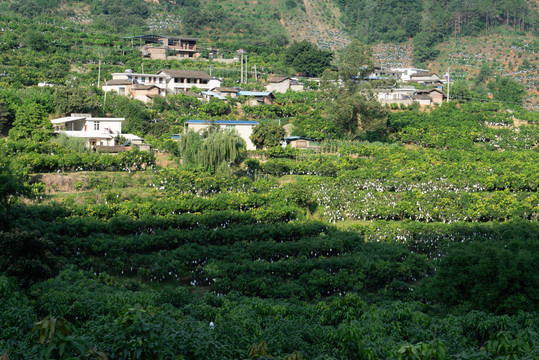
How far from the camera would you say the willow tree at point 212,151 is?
3469 centimetres

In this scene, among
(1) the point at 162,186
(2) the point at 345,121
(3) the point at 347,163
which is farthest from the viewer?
(2) the point at 345,121

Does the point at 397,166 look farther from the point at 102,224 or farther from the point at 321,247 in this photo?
the point at 102,224

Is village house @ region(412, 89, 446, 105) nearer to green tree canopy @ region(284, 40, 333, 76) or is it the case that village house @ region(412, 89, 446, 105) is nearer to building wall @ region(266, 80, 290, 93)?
building wall @ region(266, 80, 290, 93)

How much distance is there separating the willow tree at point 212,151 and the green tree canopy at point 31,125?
9416 millimetres

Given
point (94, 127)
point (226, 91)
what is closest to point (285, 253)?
point (94, 127)

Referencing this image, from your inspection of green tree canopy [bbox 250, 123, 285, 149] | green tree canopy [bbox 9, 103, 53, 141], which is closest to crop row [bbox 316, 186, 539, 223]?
green tree canopy [bbox 250, 123, 285, 149]

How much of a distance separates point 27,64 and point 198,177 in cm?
3038

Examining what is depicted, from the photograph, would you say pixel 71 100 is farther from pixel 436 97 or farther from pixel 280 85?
pixel 436 97

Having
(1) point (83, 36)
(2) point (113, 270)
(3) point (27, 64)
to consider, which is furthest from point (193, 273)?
(1) point (83, 36)

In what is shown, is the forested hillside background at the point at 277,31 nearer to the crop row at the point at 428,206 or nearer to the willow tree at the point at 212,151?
the willow tree at the point at 212,151

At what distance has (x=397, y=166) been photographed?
38.5 meters

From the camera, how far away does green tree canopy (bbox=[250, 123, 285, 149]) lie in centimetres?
4191

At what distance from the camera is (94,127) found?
132ft

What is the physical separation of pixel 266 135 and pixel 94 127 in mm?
12832
